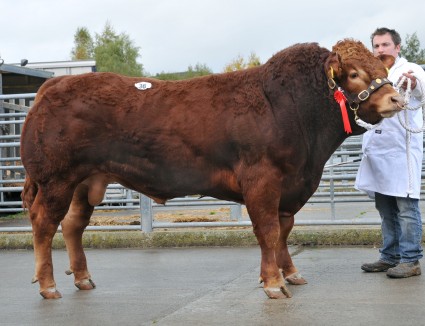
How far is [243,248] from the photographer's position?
857 cm

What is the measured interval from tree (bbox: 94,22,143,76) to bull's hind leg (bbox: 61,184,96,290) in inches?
2415

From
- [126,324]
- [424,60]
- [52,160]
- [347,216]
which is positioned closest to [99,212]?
[347,216]

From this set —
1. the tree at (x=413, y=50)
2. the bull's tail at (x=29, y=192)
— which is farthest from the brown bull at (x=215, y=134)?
the tree at (x=413, y=50)

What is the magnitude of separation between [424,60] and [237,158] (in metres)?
52.6

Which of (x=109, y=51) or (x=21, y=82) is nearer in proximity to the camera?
(x=21, y=82)

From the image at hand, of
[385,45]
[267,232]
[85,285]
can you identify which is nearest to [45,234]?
[85,285]

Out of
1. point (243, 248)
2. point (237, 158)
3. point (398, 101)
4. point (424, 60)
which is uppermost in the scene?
point (424, 60)

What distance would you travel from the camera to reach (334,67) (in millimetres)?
5602

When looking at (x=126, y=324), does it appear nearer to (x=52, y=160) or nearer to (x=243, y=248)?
(x=52, y=160)

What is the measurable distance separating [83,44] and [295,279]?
246 feet

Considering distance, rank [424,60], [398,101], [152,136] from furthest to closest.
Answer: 1. [424,60]
2. [152,136]
3. [398,101]

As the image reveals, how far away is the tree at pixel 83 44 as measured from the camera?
74.9 m

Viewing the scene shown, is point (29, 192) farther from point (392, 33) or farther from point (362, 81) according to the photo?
point (392, 33)

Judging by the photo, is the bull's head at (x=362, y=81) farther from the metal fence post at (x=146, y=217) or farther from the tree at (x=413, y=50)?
the tree at (x=413, y=50)
